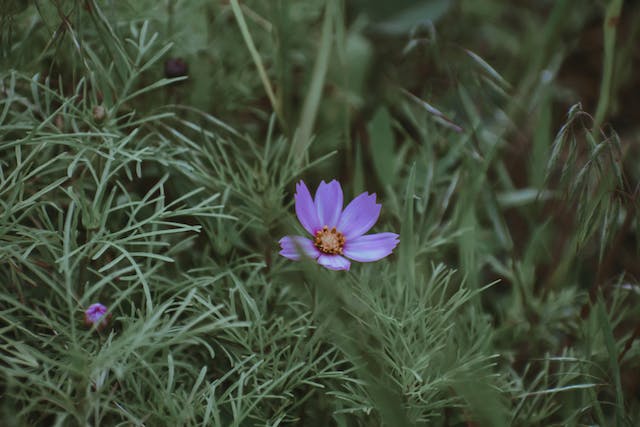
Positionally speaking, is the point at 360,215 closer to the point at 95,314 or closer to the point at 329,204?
the point at 329,204

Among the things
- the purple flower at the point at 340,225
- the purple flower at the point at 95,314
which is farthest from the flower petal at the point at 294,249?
the purple flower at the point at 95,314

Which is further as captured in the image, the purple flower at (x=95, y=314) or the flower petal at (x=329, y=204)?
the flower petal at (x=329, y=204)

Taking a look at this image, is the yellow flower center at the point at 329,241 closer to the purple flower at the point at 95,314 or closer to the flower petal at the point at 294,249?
the flower petal at the point at 294,249

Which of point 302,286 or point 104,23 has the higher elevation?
point 104,23

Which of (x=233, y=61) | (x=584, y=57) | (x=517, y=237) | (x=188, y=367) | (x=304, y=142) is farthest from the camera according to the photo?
(x=584, y=57)

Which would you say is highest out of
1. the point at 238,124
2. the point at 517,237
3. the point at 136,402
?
the point at 238,124


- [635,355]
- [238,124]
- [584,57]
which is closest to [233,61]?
[238,124]

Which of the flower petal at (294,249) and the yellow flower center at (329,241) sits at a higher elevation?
the flower petal at (294,249)

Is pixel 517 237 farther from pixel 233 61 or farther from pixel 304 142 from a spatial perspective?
pixel 233 61
